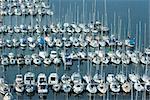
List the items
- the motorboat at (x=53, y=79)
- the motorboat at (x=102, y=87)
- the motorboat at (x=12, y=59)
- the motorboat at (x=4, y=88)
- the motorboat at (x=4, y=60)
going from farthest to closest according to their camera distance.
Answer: the motorboat at (x=12, y=59), the motorboat at (x=4, y=60), the motorboat at (x=53, y=79), the motorboat at (x=102, y=87), the motorboat at (x=4, y=88)

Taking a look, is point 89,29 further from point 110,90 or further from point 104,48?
point 110,90

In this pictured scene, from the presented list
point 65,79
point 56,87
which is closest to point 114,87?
point 65,79

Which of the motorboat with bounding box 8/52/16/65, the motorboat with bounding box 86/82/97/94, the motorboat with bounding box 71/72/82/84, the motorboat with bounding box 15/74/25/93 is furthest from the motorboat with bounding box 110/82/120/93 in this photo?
the motorboat with bounding box 8/52/16/65

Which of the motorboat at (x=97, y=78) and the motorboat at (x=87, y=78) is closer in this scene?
the motorboat at (x=97, y=78)

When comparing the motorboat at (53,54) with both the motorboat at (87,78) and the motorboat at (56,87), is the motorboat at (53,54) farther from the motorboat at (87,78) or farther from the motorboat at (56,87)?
the motorboat at (56,87)

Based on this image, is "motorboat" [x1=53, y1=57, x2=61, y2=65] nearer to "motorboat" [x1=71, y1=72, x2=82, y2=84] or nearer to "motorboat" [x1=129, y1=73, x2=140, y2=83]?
"motorboat" [x1=71, y1=72, x2=82, y2=84]

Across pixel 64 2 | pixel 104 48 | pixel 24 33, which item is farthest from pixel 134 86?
pixel 64 2

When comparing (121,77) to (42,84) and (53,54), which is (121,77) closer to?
(42,84)

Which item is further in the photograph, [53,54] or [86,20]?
[86,20]

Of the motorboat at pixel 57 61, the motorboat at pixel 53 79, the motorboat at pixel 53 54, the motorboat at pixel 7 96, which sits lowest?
the motorboat at pixel 7 96

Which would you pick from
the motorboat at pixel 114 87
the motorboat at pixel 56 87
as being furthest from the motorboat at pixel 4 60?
the motorboat at pixel 114 87

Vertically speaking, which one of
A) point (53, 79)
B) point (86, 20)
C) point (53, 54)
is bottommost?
point (53, 79)

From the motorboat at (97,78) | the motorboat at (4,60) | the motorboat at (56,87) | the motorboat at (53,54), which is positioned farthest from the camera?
the motorboat at (53,54)

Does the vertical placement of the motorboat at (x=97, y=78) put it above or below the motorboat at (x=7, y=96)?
above
